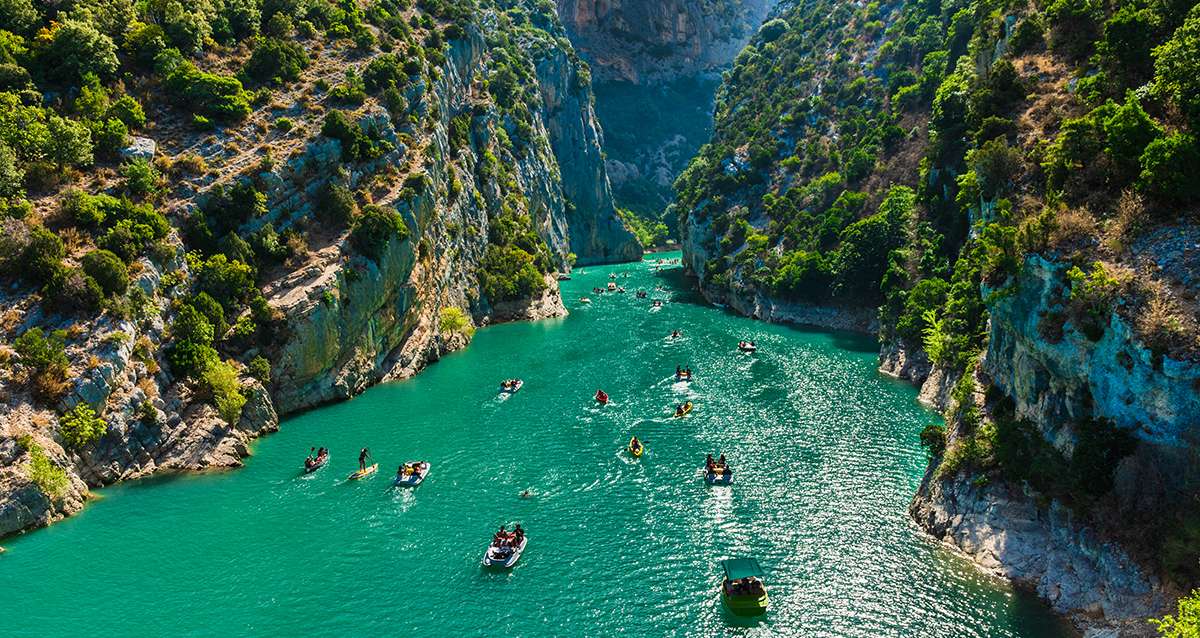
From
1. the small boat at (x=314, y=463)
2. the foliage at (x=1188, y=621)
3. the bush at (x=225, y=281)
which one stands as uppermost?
the bush at (x=225, y=281)

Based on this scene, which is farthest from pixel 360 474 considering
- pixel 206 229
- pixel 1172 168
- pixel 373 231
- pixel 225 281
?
pixel 1172 168

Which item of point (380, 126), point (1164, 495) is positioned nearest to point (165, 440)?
point (380, 126)

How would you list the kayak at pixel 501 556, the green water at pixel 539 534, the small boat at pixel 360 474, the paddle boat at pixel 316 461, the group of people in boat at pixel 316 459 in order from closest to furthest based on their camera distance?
the green water at pixel 539 534
the kayak at pixel 501 556
the small boat at pixel 360 474
the paddle boat at pixel 316 461
the group of people in boat at pixel 316 459

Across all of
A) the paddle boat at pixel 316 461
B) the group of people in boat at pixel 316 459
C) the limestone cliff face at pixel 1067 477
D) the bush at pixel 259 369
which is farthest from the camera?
the bush at pixel 259 369

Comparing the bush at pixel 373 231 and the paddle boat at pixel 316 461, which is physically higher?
the bush at pixel 373 231

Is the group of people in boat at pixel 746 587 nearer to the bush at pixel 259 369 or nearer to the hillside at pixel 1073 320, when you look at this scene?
the hillside at pixel 1073 320

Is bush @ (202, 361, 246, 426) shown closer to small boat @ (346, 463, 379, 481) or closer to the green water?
the green water

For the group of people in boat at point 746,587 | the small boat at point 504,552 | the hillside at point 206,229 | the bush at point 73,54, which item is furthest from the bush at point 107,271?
the group of people in boat at point 746,587
